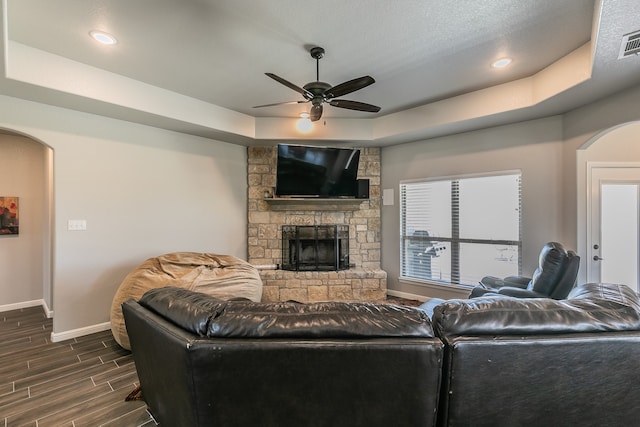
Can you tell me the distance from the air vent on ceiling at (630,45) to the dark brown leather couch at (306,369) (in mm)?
2458

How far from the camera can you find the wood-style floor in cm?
199

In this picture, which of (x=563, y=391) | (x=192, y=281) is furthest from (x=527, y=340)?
(x=192, y=281)

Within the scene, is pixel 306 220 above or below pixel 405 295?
above

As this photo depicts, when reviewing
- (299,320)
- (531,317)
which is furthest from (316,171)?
(531,317)

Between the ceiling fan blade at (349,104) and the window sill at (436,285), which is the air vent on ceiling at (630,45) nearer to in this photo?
the ceiling fan blade at (349,104)

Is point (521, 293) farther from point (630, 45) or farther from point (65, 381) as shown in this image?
point (65, 381)

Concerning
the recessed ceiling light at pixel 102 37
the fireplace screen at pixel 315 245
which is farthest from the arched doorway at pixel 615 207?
the recessed ceiling light at pixel 102 37

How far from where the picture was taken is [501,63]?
296 centimetres

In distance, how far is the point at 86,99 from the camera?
9.97 ft

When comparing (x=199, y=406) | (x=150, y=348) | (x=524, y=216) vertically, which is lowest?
(x=199, y=406)

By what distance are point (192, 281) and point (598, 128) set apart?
4.69 metres

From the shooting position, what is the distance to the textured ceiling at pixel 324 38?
2129 millimetres

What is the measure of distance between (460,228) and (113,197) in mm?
4757

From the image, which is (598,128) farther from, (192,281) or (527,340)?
(192,281)
